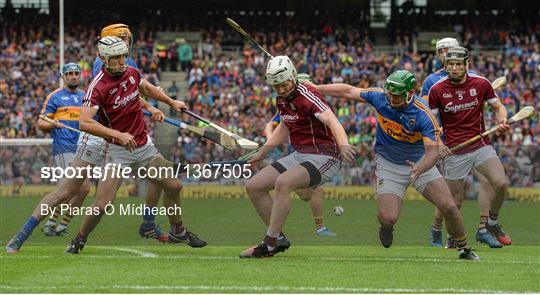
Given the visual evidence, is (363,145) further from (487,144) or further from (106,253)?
(106,253)

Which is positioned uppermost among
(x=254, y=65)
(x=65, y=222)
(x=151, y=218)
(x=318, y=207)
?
(x=151, y=218)

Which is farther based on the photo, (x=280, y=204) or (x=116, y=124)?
(x=116, y=124)

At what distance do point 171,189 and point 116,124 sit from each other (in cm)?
93

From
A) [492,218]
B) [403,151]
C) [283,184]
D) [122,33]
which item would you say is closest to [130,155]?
[122,33]

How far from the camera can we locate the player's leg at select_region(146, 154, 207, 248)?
11.1m

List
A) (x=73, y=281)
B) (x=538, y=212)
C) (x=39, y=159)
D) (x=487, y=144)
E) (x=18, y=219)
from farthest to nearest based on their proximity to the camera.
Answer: (x=39, y=159) → (x=538, y=212) → (x=18, y=219) → (x=487, y=144) → (x=73, y=281)

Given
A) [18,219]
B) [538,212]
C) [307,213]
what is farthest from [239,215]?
[538,212]

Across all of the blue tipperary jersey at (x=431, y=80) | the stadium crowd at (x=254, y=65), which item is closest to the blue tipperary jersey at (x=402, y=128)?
the blue tipperary jersey at (x=431, y=80)

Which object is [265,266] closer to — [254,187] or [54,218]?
[254,187]

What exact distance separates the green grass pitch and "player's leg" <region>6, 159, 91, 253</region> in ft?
0.64

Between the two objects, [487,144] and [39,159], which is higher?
[487,144]

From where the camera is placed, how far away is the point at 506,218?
1878 cm

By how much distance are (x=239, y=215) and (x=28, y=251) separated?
818 cm

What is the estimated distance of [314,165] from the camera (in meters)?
10.4
